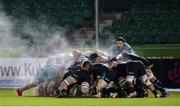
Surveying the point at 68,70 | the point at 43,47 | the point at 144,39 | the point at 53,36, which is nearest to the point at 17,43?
the point at 53,36

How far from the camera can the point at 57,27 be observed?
114ft

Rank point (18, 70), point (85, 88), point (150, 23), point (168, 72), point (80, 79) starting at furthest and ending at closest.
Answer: point (150, 23) < point (18, 70) < point (168, 72) < point (80, 79) < point (85, 88)

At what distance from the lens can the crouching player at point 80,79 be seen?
1717 cm

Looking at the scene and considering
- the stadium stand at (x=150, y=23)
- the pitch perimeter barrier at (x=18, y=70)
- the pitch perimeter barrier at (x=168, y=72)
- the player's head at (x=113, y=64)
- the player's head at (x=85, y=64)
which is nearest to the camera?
the player's head at (x=85, y=64)

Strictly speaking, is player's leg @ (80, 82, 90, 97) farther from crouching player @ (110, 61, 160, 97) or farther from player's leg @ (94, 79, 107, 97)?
crouching player @ (110, 61, 160, 97)

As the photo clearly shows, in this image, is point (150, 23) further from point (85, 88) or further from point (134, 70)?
point (85, 88)

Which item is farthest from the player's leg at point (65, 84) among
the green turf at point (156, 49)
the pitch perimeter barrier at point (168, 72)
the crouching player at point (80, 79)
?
the green turf at point (156, 49)

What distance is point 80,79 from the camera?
56.7 ft

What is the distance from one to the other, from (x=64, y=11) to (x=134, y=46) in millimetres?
5182

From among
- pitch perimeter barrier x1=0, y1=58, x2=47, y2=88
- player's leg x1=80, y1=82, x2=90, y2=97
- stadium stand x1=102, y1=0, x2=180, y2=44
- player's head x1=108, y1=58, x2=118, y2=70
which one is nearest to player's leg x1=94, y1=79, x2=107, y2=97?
player's leg x1=80, y1=82, x2=90, y2=97

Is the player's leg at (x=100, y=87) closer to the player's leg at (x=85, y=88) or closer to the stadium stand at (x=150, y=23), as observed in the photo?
the player's leg at (x=85, y=88)

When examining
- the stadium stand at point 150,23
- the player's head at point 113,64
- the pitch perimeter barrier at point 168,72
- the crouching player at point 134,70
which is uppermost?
the stadium stand at point 150,23

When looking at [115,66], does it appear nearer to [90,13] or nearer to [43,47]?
[43,47]

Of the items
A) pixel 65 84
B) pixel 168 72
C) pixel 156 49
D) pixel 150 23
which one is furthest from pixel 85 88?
pixel 150 23
